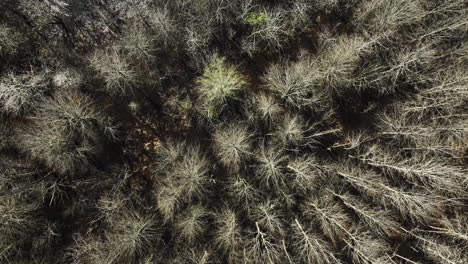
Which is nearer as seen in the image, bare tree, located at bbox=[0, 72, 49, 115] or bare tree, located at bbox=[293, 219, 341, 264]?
bare tree, located at bbox=[293, 219, 341, 264]

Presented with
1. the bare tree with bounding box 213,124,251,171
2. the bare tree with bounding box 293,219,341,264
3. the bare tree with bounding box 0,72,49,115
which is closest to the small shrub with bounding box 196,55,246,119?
the bare tree with bounding box 213,124,251,171

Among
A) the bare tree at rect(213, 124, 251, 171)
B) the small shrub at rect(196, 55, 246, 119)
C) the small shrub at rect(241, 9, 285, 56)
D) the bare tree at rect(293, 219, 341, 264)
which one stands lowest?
the bare tree at rect(293, 219, 341, 264)

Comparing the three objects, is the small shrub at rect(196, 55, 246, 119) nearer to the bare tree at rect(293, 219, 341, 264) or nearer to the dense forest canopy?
the dense forest canopy

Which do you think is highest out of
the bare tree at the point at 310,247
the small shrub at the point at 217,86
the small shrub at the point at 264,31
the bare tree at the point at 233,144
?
the small shrub at the point at 264,31

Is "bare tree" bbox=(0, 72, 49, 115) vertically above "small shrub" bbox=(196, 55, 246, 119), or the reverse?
"bare tree" bbox=(0, 72, 49, 115)

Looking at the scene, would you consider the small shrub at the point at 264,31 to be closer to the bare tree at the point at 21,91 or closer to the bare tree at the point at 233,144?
the bare tree at the point at 233,144

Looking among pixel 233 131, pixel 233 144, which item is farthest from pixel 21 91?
pixel 233 144

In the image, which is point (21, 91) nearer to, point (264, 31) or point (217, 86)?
point (217, 86)

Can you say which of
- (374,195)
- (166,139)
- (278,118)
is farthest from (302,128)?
(166,139)

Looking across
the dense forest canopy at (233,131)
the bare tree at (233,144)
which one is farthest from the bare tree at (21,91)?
the bare tree at (233,144)
